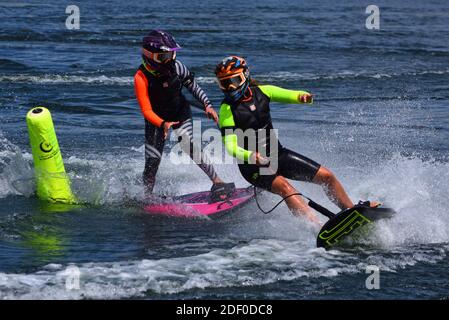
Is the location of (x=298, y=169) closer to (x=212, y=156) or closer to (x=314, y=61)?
(x=212, y=156)

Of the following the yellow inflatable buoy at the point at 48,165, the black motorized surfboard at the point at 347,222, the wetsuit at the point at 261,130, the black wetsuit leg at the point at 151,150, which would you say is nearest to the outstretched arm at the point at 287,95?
the wetsuit at the point at 261,130

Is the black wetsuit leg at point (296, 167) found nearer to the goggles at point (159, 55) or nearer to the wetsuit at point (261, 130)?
the wetsuit at point (261, 130)

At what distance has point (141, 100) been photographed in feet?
32.6

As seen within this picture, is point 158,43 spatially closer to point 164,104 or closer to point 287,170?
point 164,104

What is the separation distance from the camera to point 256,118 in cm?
883

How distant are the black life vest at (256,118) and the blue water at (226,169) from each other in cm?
91

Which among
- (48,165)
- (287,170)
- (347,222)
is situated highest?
(287,170)

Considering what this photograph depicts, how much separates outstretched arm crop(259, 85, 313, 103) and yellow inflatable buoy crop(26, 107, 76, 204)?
3.07 metres

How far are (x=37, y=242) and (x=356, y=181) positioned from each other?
14.0 ft

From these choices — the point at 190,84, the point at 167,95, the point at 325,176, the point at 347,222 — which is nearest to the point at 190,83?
the point at 190,84

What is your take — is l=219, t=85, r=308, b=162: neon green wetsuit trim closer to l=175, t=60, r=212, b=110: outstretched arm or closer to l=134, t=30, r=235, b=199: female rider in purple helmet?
l=134, t=30, r=235, b=199: female rider in purple helmet

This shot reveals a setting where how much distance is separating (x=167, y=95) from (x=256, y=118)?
1728 millimetres

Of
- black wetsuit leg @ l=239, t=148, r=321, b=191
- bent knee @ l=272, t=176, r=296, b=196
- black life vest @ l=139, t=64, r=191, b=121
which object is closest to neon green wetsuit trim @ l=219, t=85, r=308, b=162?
black wetsuit leg @ l=239, t=148, r=321, b=191
